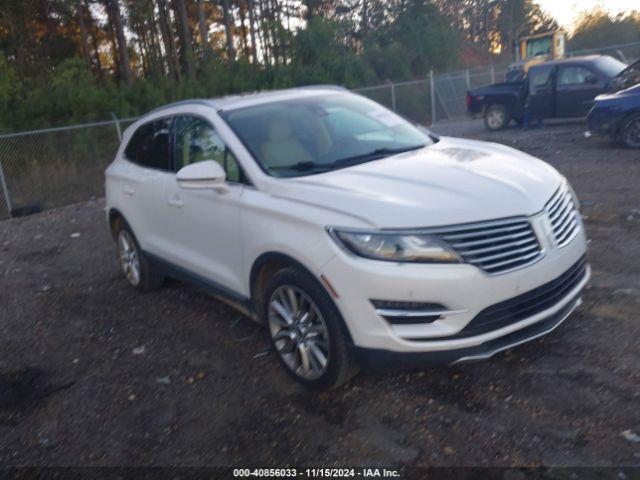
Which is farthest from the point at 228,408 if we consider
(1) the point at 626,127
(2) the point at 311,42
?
(2) the point at 311,42

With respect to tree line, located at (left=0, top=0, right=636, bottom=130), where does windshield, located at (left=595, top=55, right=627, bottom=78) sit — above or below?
below

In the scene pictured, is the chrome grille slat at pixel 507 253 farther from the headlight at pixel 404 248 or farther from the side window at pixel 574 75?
the side window at pixel 574 75

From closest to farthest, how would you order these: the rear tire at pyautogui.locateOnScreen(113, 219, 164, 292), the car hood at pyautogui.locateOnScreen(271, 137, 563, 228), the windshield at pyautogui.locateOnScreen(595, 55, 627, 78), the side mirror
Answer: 1. the car hood at pyautogui.locateOnScreen(271, 137, 563, 228)
2. the side mirror
3. the rear tire at pyautogui.locateOnScreen(113, 219, 164, 292)
4. the windshield at pyautogui.locateOnScreen(595, 55, 627, 78)

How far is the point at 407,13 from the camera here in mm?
34562

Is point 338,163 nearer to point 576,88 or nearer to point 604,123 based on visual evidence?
point 604,123

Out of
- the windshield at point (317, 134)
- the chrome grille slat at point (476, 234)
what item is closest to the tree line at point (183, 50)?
the windshield at point (317, 134)

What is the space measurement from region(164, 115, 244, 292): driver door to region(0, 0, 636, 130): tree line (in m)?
12.7

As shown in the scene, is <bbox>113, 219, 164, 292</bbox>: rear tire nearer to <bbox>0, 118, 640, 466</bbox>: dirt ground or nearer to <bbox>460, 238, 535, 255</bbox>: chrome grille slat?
<bbox>0, 118, 640, 466</bbox>: dirt ground

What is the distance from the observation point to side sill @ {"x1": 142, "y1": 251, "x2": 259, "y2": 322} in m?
4.46

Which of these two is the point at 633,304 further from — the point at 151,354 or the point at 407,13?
the point at 407,13

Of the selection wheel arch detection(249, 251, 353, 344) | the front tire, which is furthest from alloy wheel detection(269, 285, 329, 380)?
wheel arch detection(249, 251, 353, 344)

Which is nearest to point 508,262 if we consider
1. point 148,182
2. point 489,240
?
point 489,240

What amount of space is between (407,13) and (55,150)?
25.5m

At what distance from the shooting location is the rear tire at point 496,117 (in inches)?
680
